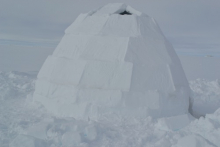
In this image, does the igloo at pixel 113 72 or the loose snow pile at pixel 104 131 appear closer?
the loose snow pile at pixel 104 131

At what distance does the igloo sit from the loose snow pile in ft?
1.25

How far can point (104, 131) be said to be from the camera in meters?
4.29

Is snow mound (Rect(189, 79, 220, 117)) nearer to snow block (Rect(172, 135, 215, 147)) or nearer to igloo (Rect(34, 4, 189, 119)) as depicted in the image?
igloo (Rect(34, 4, 189, 119))

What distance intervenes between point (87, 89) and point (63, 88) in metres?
0.61

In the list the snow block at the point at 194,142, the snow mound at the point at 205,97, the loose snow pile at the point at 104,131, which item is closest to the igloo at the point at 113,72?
the loose snow pile at the point at 104,131

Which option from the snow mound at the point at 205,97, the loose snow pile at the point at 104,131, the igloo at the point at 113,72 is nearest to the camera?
the loose snow pile at the point at 104,131

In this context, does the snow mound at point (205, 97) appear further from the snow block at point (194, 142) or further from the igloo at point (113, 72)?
the snow block at point (194, 142)

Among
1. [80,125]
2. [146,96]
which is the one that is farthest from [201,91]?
[80,125]

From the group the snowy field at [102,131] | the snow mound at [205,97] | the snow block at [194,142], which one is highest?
the snow block at [194,142]

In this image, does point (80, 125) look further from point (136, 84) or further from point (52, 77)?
point (52, 77)

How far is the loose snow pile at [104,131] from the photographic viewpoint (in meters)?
3.76

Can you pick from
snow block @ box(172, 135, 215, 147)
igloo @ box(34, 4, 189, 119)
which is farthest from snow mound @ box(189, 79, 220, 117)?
snow block @ box(172, 135, 215, 147)

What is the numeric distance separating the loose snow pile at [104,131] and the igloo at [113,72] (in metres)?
0.38

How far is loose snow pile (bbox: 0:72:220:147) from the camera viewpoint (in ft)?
12.3
